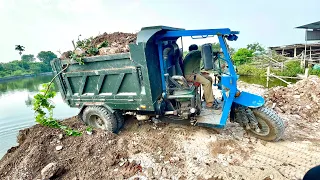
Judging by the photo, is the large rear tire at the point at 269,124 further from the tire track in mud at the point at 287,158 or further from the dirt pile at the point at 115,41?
the dirt pile at the point at 115,41

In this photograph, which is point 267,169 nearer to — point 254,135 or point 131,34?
point 254,135

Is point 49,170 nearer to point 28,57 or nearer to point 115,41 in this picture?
point 115,41

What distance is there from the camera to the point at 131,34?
4430 mm

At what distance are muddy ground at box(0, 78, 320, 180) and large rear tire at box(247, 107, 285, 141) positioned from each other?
15 centimetres

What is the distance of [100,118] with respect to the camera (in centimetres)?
448

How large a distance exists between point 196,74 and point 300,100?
3.68 m

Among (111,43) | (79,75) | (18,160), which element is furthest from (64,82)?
(18,160)

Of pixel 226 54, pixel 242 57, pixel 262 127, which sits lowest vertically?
pixel 242 57

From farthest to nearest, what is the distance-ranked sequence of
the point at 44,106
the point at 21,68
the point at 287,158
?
the point at 21,68 → the point at 44,106 → the point at 287,158

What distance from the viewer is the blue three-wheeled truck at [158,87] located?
346 centimetres

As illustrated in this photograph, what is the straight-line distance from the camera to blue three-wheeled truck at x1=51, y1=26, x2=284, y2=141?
136 inches

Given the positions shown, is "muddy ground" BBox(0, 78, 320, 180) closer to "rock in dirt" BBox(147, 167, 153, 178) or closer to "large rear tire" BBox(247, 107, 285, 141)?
"rock in dirt" BBox(147, 167, 153, 178)

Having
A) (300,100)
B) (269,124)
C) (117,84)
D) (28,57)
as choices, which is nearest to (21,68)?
(28,57)

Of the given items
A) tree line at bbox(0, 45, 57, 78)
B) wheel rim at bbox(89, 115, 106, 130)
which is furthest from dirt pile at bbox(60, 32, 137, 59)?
tree line at bbox(0, 45, 57, 78)
